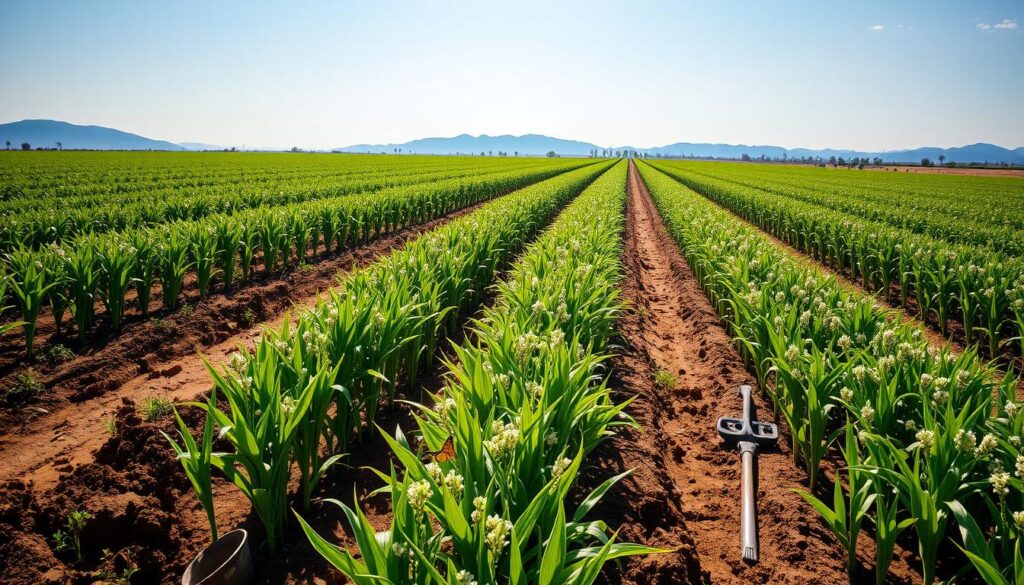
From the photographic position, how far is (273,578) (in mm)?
2891

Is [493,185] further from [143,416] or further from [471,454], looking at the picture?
[471,454]

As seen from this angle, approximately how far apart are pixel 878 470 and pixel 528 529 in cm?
204

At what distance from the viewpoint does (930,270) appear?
815 cm

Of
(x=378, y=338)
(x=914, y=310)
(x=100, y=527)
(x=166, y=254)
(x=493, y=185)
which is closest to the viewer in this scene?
(x=100, y=527)

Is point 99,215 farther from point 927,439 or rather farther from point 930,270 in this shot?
point 930,270

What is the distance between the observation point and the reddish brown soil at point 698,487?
10.1ft

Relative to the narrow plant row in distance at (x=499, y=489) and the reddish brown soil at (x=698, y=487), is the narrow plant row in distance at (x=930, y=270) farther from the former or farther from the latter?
the narrow plant row in distance at (x=499, y=489)

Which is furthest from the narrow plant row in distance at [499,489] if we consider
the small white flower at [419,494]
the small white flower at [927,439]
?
the small white flower at [927,439]

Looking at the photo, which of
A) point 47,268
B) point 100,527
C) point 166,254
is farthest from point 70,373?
point 100,527

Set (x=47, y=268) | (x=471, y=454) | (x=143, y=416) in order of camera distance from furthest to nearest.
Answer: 1. (x=47, y=268)
2. (x=143, y=416)
3. (x=471, y=454)

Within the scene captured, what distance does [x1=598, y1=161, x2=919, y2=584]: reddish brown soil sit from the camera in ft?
10.1

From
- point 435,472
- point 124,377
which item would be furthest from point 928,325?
point 124,377

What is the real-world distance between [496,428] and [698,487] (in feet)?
8.18

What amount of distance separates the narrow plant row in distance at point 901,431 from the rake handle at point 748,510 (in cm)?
41
